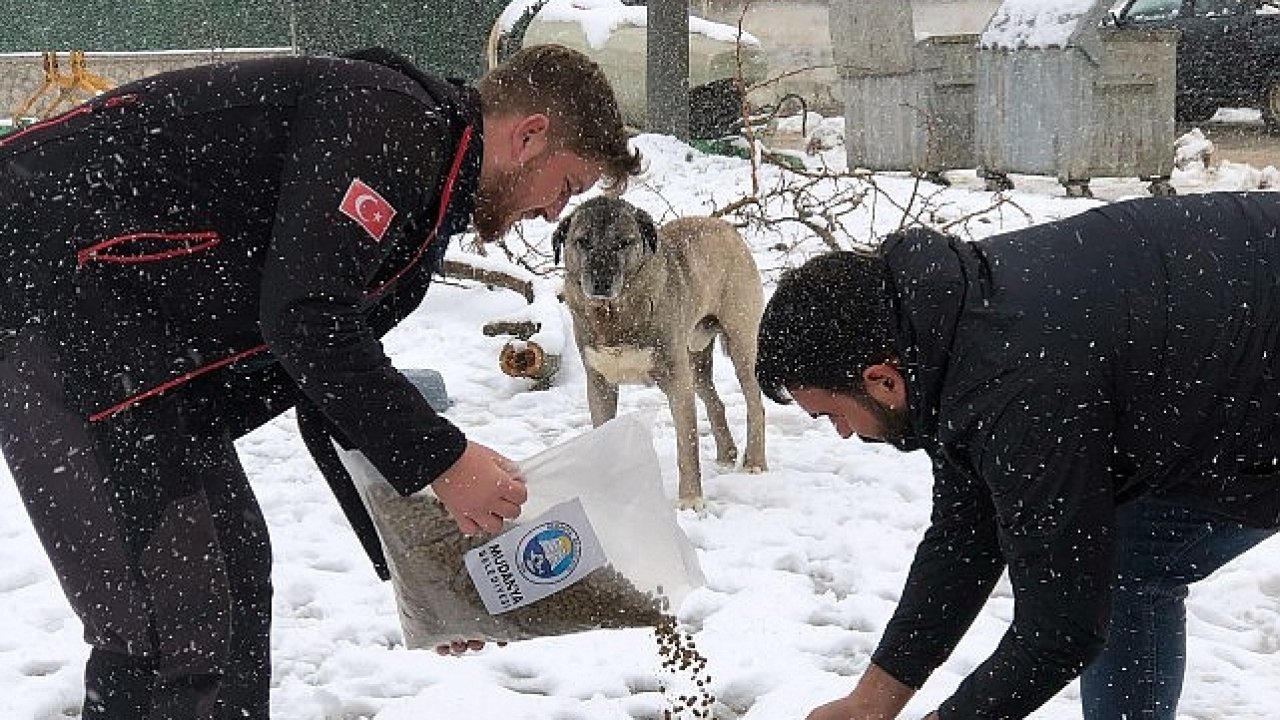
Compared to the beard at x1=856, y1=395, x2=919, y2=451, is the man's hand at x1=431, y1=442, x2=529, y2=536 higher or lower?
lower

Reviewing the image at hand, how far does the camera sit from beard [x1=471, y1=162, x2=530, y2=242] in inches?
90.1

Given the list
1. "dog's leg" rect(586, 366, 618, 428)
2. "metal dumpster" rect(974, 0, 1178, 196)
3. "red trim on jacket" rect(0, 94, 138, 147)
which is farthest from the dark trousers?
"metal dumpster" rect(974, 0, 1178, 196)

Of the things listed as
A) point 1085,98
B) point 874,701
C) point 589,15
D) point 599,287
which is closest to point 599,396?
point 599,287

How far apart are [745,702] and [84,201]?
6.73 feet

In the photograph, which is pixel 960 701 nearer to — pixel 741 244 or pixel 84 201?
pixel 84 201

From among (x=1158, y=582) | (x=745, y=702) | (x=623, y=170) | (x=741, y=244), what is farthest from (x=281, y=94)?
(x=741, y=244)

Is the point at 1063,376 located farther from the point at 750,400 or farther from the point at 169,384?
the point at 750,400

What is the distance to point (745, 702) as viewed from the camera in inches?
136

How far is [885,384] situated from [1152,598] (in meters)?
0.81

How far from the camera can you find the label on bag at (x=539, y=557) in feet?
8.05

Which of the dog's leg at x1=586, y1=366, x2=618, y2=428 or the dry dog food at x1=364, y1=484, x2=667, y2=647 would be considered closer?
the dry dog food at x1=364, y1=484, x2=667, y2=647

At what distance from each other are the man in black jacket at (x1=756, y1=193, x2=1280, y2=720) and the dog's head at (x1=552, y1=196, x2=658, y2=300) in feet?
9.15

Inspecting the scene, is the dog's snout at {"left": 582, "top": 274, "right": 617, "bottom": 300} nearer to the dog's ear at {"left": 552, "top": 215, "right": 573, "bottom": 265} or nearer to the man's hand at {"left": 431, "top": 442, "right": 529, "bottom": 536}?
the dog's ear at {"left": 552, "top": 215, "right": 573, "bottom": 265}

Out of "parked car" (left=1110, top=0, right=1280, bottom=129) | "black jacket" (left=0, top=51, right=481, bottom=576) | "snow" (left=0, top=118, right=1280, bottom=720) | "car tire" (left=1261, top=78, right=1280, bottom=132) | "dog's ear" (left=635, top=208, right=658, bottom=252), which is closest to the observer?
"black jacket" (left=0, top=51, right=481, bottom=576)
